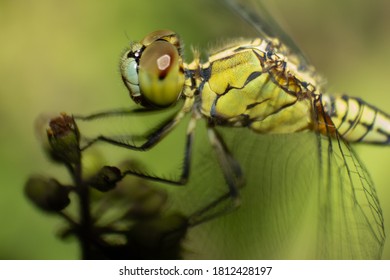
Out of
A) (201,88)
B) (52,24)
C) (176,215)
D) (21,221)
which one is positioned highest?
(52,24)

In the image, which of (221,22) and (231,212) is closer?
(231,212)

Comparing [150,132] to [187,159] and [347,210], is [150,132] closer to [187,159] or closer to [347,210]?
[187,159]

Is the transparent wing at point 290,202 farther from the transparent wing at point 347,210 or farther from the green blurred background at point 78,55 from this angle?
the green blurred background at point 78,55

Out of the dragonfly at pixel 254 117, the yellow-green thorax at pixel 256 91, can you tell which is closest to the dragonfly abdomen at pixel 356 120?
the dragonfly at pixel 254 117

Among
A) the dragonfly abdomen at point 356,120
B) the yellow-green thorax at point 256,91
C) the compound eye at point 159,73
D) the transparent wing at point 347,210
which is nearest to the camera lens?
the compound eye at point 159,73

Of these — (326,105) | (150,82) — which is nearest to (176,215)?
(150,82)

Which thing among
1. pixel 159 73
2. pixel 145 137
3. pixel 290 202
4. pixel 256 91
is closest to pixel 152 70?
pixel 159 73

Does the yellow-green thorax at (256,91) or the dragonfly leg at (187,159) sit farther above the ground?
the yellow-green thorax at (256,91)

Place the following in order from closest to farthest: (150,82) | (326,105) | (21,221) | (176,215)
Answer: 1. (176,215)
2. (150,82)
3. (21,221)
4. (326,105)
